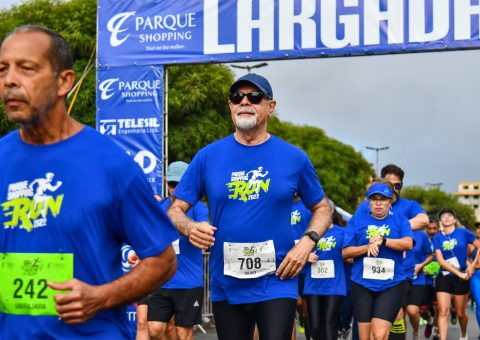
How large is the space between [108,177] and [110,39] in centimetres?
946

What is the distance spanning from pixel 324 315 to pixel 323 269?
542 millimetres

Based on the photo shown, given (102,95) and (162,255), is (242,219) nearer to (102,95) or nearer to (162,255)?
(162,255)

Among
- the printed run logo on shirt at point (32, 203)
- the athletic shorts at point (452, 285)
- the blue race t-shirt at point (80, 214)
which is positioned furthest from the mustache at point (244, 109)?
the athletic shorts at point (452, 285)

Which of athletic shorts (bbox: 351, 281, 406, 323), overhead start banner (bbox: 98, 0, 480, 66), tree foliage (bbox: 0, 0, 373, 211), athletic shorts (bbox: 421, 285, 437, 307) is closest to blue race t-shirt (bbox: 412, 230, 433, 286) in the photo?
athletic shorts (bbox: 421, 285, 437, 307)

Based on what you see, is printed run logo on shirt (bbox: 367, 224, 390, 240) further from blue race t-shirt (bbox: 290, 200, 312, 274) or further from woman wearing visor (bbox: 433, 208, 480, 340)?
woman wearing visor (bbox: 433, 208, 480, 340)

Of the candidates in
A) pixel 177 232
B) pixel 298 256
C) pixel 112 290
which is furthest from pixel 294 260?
pixel 112 290

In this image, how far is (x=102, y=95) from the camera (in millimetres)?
11945

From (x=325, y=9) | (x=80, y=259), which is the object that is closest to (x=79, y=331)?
(x=80, y=259)

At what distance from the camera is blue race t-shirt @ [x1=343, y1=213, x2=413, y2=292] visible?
27.7 ft

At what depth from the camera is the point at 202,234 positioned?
5.12 m

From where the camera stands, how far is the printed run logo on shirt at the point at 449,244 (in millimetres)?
13734

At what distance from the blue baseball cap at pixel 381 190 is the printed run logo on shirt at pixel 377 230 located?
337 mm

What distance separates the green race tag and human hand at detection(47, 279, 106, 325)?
0.06m

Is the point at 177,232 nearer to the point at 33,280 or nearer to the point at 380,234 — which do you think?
the point at 33,280
